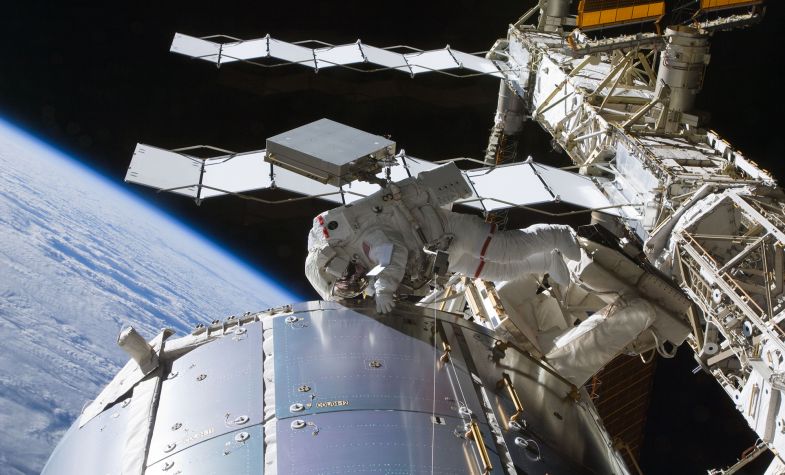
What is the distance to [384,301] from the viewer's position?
183 inches

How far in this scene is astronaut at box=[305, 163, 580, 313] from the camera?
4.82m

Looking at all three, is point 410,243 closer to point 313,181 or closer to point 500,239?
point 500,239

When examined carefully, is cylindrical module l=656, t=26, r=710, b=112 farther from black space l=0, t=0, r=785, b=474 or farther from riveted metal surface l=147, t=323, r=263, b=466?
black space l=0, t=0, r=785, b=474

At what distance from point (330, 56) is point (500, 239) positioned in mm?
4672

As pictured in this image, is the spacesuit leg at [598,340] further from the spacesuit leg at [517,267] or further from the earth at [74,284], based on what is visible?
the earth at [74,284]

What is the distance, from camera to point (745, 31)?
1016 centimetres

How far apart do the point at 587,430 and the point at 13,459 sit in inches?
221

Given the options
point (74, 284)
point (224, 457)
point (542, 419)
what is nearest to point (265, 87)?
point (74, 284)

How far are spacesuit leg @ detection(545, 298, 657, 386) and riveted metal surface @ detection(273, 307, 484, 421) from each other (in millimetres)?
1097

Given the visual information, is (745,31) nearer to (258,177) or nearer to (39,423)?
(258,177)

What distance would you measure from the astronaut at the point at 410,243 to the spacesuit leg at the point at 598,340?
1.25ft

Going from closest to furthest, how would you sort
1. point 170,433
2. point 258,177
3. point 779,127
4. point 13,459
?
point 170,433 < point 258,177 < point 13,459 < point 779,127

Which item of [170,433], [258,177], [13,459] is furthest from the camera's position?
[13,459]

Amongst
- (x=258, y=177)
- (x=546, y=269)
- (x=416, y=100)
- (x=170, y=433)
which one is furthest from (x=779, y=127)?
(x=170, y=433)
